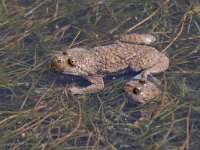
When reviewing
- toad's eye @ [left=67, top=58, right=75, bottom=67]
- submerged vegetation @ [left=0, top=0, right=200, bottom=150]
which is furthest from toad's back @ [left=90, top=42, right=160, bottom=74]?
toad's eye @ [left=67, top=58, right=75, bottom=67]

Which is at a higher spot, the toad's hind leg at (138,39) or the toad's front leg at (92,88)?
the toad's hind leg at (138,39)

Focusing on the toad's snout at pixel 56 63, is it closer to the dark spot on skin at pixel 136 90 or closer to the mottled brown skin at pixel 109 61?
the mottled brown skin at pixel 109 61

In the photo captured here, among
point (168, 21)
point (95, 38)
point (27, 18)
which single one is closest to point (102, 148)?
point (95, 38)

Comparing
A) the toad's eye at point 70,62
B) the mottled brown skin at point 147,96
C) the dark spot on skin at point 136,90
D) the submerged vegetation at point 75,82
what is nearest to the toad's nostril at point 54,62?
the toad's eye at point 70,62

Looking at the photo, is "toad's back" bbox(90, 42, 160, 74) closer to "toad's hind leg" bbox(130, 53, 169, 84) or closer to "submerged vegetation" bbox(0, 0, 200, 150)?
"toad's hind leg" bbox(130, 53, 169, 84)

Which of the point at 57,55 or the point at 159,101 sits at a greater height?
the point at 57,55

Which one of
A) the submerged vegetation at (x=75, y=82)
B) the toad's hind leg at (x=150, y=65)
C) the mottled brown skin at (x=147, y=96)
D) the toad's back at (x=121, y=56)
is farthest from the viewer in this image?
the toad's back at (x=121, y=56)

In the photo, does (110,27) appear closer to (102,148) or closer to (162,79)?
(162,79)
